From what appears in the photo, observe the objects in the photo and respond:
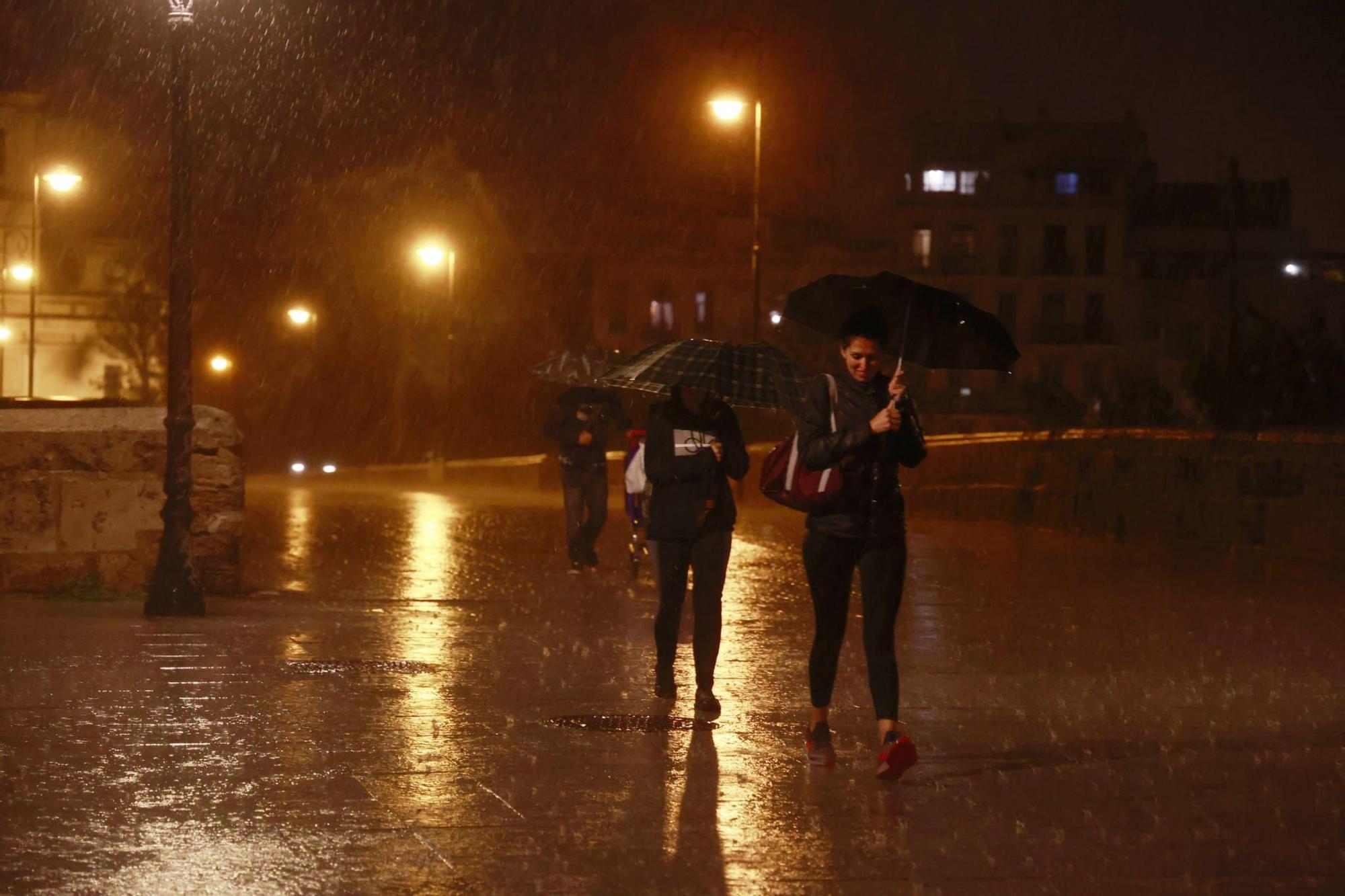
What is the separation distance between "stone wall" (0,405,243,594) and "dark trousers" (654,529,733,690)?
5.55 metres

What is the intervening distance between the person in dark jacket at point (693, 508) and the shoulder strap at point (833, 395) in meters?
1.72

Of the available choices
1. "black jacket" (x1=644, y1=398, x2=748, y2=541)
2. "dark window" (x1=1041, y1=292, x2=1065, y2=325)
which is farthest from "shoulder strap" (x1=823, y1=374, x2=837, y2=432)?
"dark window" (x1=1041, y1=292, x2=1065, y2=325)

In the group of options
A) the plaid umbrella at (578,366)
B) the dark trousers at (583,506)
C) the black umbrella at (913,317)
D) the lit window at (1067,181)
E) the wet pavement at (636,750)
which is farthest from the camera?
the lit window at (1067,181)

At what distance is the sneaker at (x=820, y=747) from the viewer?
768 centimetres

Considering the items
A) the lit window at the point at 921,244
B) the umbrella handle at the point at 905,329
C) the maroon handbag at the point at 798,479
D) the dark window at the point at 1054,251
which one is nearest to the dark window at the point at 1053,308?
the dark window at the point at 1054,251

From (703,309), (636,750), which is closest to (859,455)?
(636,750)

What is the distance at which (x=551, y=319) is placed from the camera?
71.9 meters

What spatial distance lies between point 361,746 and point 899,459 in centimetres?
247

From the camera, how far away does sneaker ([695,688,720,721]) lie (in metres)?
8.95

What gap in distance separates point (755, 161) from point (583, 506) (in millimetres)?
15899

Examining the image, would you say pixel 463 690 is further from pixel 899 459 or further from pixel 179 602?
pixel 179 602

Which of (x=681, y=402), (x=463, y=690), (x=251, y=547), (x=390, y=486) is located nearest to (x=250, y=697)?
(x=463, y=690)

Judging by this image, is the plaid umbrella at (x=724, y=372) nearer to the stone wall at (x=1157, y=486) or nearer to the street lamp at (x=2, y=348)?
the stone wall at (x=1157, y=486)

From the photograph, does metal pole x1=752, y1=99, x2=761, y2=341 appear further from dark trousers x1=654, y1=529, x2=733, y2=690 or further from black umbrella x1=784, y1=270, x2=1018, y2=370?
black umbrella x1=784, y1=270, x2=1018, y2=370
